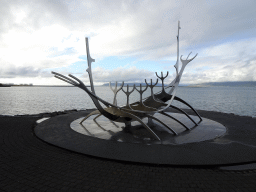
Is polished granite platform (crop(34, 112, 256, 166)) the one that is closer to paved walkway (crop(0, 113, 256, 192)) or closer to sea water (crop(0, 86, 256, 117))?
paved walkway (crop(0, 113, 256, 192))

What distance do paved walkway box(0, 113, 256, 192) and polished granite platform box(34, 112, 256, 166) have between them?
18.2 inches

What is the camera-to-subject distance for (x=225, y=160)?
6.58 metres

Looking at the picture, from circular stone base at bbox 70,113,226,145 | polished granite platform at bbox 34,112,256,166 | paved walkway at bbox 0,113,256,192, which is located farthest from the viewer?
circular stone base at bbox 70,113,226,145

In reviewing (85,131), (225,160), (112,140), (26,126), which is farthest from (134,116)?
(26,126)

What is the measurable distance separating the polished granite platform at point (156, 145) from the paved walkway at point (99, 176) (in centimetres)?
46

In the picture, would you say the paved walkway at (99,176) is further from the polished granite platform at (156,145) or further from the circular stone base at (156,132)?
the circular stone base at (156,132)

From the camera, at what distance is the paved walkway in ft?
16.3

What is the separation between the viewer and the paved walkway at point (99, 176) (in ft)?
16.3

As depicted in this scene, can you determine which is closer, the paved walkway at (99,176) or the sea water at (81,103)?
the paved walkway at (99,176)

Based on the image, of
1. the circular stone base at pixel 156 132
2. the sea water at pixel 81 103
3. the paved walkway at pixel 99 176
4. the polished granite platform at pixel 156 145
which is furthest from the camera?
the sea water at pixel 81 103

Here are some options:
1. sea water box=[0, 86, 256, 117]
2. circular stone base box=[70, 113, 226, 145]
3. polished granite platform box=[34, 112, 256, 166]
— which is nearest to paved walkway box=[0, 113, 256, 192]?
polished granite platform box=[34, 112, 256, 166]

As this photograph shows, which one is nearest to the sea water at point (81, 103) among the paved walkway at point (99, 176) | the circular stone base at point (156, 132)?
the circular stone base at point (156, 132)

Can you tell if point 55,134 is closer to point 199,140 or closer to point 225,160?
point 199,140

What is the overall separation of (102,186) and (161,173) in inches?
80.9
